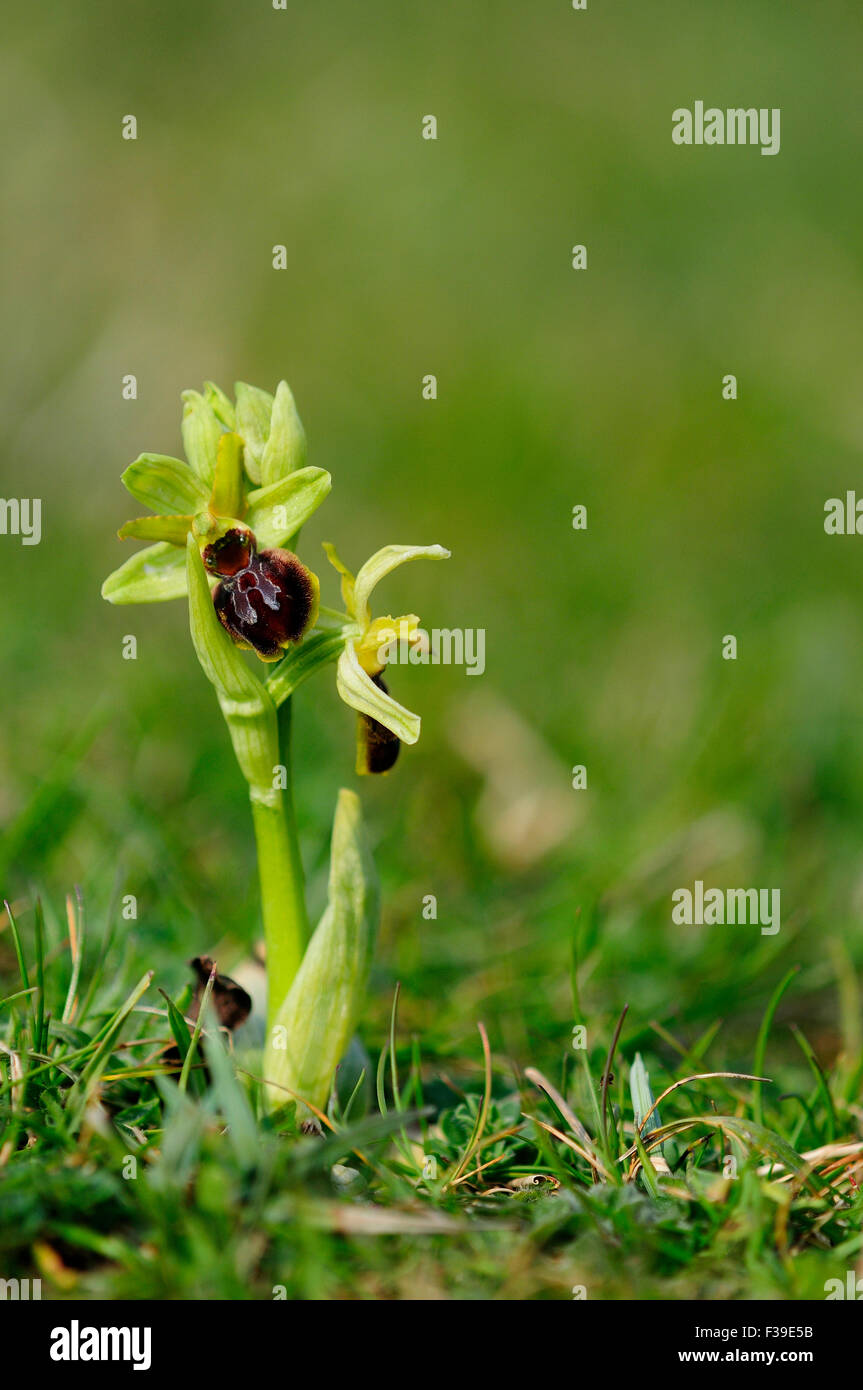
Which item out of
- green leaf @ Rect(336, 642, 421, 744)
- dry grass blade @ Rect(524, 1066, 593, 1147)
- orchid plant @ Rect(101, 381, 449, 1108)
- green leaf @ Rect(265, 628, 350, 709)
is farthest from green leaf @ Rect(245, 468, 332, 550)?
dry grass blade @ Rect(524, 1066, 593, 1147)

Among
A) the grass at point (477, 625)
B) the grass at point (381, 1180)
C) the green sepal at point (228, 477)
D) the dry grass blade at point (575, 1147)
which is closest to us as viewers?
the grass at point (381, 1180)

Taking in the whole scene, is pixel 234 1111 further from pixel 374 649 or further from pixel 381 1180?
pixel 374 649

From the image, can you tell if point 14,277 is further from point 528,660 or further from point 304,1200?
point 304,1200

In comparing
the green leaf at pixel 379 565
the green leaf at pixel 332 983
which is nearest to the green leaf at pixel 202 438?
the green leaf at pixel 379 565

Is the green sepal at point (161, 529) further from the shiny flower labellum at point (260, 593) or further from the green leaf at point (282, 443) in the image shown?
the green leaf at point (282, 443)

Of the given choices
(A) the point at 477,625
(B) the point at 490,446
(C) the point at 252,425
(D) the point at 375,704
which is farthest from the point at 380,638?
(B) the point at 490,446
